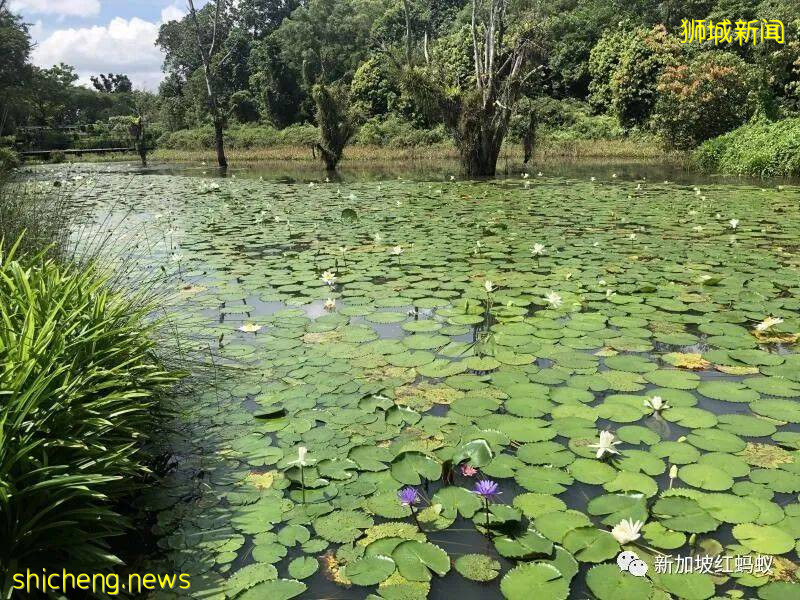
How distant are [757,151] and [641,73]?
12.0m

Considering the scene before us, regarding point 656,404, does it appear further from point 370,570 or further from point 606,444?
point 370,570

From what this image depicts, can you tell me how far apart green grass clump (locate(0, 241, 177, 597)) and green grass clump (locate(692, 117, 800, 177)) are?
12.5 m

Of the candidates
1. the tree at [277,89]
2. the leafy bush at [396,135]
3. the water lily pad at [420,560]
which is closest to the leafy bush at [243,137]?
the tree at [277,89]

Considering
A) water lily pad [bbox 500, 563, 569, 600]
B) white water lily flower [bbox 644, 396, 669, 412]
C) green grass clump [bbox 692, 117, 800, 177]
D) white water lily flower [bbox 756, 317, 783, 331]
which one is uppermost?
green grass clump [bbox 692, 117, 800, 177]

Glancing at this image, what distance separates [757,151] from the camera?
11.7 metres

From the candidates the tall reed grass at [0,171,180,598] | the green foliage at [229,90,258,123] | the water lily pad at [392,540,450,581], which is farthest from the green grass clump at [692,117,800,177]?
the green foliage at [229,90,258,123]

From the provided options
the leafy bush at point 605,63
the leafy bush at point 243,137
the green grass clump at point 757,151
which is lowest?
the green grass clump at point 757,151

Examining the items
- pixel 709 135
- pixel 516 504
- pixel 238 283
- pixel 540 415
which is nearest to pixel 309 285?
pixel 238 283

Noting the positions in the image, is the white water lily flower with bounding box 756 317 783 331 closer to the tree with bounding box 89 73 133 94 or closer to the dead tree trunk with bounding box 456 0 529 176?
the dead tree trunk with bounding box 456 0 529 176

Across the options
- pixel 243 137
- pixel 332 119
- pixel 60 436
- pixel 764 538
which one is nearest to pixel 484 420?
pixel 764 538

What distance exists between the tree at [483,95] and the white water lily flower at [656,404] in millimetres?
10460

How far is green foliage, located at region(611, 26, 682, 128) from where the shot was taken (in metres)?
21.6

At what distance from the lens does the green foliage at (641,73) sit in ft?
70.9

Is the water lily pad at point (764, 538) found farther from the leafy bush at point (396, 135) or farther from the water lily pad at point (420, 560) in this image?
the leafy bush at point (396, 135)
